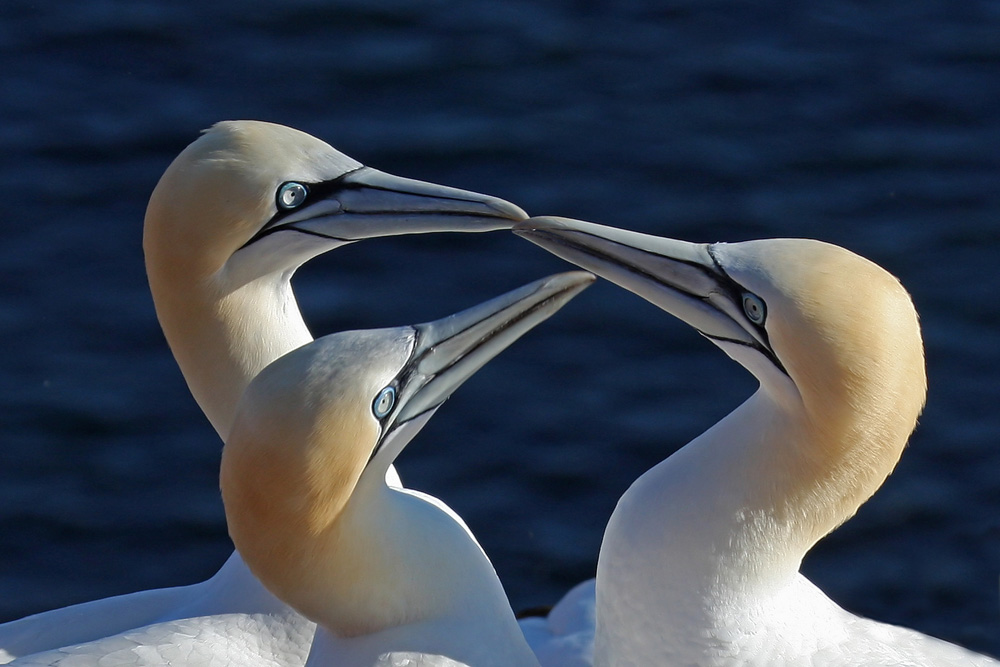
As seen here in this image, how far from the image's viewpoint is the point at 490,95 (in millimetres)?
9086

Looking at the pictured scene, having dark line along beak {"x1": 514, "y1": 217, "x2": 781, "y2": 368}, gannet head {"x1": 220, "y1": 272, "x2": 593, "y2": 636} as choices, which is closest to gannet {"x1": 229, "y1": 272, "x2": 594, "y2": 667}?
gannet head {"x1": 220, "y1": 272, "x2": 593, "y2": 636}

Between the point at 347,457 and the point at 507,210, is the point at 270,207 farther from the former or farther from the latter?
the point at 347,457

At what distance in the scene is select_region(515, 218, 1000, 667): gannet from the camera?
13.4 ft

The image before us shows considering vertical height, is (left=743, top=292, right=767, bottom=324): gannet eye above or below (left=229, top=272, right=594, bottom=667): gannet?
above

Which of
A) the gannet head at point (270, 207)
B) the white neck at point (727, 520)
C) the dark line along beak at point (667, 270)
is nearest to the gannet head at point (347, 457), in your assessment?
the dark line along beak at point (667, 270)

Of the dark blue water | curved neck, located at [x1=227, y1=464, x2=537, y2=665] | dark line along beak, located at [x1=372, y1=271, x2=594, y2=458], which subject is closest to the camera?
curved neck, located at [x1=227, y1=464, x2=537, y2=665]

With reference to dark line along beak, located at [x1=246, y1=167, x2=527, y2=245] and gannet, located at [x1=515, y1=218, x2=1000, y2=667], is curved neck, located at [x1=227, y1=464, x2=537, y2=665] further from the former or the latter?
dark line along beak, located at [x1=246, y1=167, x2=527, y2=245]

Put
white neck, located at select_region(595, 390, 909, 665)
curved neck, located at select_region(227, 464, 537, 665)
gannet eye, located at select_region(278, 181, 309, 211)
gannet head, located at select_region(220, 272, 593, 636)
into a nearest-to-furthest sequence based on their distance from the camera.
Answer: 1. gannet head, located at select_region(220, 272, 593, 636)
2. curved neck, located at select_region(227, 464, 537, 665)
3. white neck, located at select_region(595, 390, 909, 665)
4. gannet eye, located at select_region(278, 181, 309, 211)

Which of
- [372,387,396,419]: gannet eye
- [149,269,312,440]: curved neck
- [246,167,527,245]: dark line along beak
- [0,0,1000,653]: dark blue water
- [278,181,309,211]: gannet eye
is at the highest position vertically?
[278,181,309,211]: gannet eye

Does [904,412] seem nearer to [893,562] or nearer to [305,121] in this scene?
[893,562]

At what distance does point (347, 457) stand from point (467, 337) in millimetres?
624

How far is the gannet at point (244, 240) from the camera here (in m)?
4.92

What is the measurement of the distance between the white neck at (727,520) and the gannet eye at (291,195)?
141 cm

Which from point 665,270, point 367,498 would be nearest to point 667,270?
point 665,270
